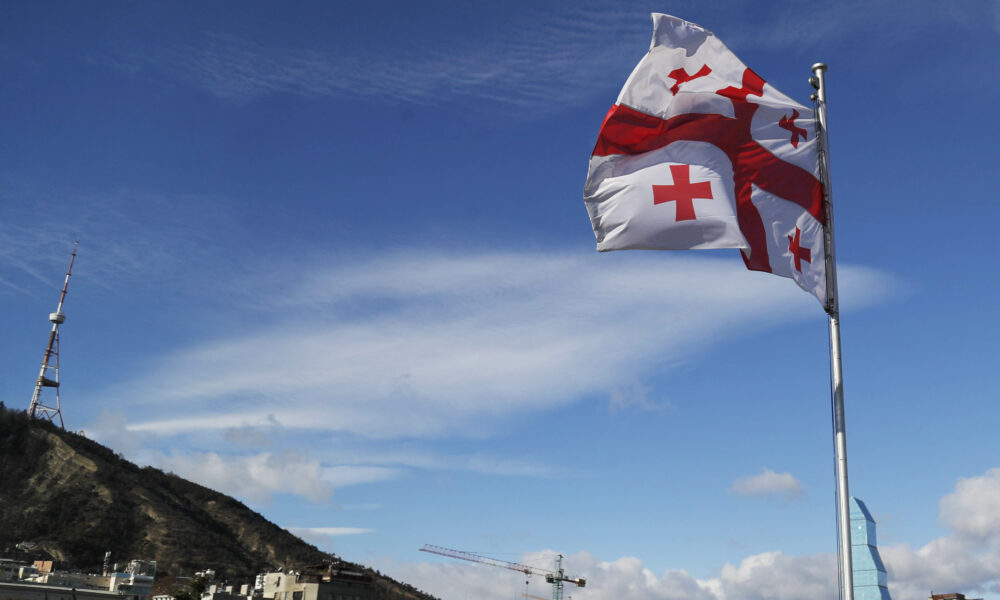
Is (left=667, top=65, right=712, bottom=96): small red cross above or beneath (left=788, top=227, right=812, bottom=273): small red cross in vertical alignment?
above

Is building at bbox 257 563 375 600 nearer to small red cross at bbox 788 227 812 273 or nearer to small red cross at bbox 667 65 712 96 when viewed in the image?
small red cross at bbox 667 65 712 96

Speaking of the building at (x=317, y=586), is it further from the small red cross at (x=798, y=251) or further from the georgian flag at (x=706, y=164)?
the small red cross at (x=798, y=251)

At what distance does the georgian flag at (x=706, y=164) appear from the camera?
66.7 feet

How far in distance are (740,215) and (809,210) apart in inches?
65.7

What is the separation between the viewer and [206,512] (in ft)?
593

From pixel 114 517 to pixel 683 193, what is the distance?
152235 mm

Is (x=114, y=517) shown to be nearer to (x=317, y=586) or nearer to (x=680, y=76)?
(x=317, y=586)

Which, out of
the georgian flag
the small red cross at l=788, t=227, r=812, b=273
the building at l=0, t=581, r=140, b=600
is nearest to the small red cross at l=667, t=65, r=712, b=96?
the georgian flag

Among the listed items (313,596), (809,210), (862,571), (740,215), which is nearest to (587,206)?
(740,215)

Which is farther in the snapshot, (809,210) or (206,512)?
(206,512)

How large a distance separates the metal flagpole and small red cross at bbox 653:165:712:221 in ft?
9.63

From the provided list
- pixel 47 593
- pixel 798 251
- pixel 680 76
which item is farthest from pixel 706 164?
pixel 47 593

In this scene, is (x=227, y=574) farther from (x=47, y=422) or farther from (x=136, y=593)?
(x=47, y=422)

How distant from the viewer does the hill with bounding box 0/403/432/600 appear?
472 feet
